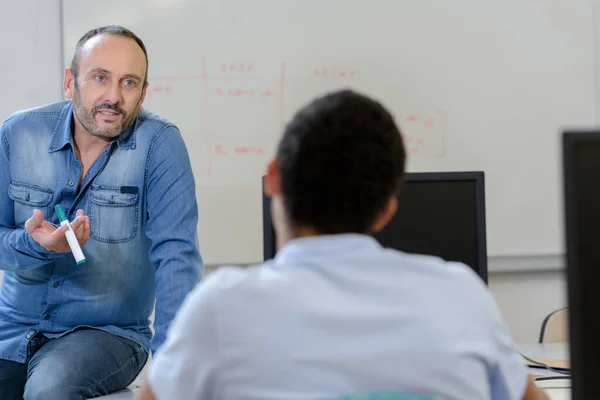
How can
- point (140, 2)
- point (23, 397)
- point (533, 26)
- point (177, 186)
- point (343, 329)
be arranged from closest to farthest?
point (343, 329), point (23, 397), point (177, 186), point (140, 2), point (533, 26)

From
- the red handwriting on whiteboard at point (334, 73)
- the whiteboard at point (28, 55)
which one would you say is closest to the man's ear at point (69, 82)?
the whiteboard at point (28, 55)

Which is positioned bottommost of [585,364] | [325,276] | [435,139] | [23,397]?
[23,397]

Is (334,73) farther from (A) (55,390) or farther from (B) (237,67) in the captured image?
(A) (55,390)

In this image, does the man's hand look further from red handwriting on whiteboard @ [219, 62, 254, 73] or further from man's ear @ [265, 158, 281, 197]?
red handwriting on whiteboard @ [219, 62, 254, 73]

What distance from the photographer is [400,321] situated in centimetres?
81

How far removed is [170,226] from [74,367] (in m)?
0.39

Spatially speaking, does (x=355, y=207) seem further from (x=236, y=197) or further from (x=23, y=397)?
(x=236, y=197)

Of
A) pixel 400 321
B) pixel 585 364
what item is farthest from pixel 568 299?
pixel 400 321

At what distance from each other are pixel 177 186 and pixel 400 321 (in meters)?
1.16

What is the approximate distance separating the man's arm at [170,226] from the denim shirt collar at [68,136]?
68 mm

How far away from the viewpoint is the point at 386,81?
302cm

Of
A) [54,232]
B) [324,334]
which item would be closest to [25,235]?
[54,232]

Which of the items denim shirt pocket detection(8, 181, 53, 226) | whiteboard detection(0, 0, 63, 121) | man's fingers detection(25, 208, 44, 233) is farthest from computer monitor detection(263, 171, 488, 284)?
whiteboard detection(0, 0, 63, 121)

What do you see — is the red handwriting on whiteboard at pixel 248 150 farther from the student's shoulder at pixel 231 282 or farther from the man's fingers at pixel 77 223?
the student's shoulder at pixel 231 282
